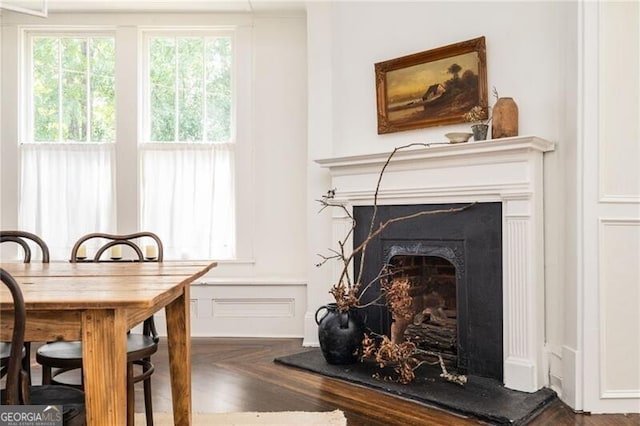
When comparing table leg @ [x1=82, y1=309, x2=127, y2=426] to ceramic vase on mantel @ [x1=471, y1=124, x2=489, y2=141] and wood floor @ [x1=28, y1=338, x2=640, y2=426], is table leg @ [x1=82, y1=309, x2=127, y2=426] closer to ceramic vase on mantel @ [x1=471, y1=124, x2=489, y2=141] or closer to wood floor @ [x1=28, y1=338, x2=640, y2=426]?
wood floor @ [x1=28, y1=338, x2=640, y2=426]

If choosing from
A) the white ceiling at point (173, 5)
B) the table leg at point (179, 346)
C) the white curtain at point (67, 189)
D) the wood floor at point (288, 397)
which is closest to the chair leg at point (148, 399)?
the table leg at point (179, 346)

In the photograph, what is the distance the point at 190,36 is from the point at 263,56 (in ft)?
2.45

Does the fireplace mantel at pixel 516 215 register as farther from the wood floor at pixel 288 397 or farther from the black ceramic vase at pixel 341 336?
the black ceramic vase at pixel 341 336

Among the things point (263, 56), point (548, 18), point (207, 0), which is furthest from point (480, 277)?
point (207, 0)

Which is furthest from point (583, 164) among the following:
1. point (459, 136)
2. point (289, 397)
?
point (289, 397)

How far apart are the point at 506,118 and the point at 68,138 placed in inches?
154

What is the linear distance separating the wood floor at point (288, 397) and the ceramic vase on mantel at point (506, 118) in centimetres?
160

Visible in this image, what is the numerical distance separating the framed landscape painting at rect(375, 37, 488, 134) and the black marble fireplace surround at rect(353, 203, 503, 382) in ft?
2.15

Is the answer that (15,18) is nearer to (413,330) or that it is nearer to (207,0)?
(207,0)

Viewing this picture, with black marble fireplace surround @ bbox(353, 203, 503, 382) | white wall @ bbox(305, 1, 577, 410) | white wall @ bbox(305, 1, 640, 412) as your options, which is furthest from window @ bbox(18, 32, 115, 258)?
white wall @ bbox(305, 1, 640, 412)

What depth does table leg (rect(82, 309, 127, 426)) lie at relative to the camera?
4.28 ft

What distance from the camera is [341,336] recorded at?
10.5 ft

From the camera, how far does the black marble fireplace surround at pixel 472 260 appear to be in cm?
291

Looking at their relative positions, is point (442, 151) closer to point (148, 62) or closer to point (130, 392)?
point (130, 392)
